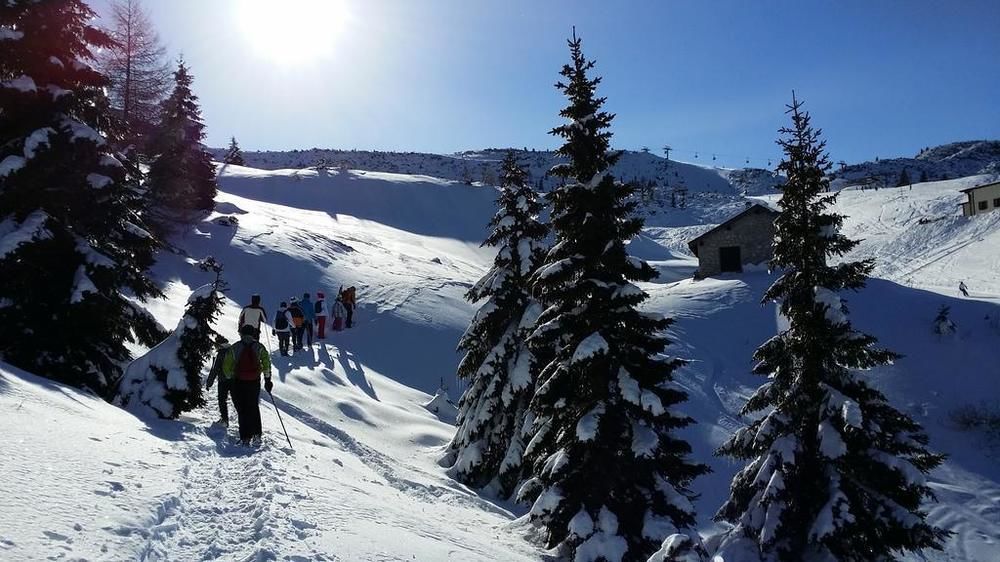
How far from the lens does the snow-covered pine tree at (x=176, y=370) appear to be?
31.4 feet

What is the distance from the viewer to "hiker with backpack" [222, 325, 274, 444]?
9.19 metres

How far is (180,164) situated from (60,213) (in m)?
23.9

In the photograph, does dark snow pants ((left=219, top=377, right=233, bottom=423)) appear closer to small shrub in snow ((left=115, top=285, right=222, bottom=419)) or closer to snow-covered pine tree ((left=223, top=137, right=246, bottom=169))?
small shrub in snow ((left=115, top=285, right=222, bottom=419))

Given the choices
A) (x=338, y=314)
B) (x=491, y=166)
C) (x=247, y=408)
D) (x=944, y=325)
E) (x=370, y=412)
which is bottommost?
(x=944, y=325)

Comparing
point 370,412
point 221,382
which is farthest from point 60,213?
point 370,412

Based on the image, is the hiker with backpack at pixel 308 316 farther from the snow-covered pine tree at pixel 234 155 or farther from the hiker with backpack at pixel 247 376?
the snow-covered pine tree at pixel 234 155

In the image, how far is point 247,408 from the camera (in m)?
9.23

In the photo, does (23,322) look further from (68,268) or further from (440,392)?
(440,392)

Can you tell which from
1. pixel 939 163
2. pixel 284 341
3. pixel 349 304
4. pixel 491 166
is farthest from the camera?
pixel 939 163

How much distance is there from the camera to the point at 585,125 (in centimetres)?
1102

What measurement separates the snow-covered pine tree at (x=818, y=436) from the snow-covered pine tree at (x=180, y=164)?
2926 centimetres

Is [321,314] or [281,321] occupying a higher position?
[281,321]

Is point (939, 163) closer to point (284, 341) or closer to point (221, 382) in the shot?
point (284, 341)

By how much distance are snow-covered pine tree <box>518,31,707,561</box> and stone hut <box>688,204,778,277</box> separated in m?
26.8
